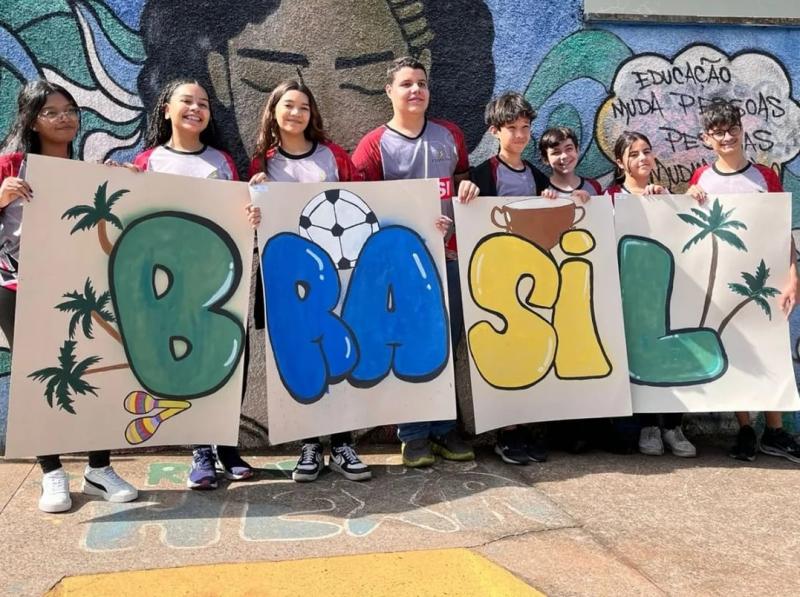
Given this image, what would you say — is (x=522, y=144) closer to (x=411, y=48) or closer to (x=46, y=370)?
(x=411, y=48)

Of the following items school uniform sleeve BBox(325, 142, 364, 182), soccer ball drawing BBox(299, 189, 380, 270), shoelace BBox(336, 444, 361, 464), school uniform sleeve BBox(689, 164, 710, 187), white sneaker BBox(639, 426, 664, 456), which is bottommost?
white sneaker BBox(639, 426, 664, 456)

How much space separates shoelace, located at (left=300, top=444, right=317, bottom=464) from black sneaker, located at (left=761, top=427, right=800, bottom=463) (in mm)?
2611

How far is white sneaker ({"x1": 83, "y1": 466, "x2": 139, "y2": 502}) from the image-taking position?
139 inches

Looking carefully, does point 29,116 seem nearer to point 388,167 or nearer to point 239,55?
point 239,55

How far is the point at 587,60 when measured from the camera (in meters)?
4.84

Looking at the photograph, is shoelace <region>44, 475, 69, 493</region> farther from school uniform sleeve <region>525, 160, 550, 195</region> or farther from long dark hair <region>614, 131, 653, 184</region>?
long dark hair <region>614, 131, 653, 184</region>

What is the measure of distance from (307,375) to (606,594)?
1.72 meters

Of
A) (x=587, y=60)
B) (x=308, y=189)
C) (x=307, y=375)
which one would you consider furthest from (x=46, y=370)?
(x=587, y=60)

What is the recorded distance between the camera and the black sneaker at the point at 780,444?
14.6 feet

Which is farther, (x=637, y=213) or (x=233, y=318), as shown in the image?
(x=637, y=213)

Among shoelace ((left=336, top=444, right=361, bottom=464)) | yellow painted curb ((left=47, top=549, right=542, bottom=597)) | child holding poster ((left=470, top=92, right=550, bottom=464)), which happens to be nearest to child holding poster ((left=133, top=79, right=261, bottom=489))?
shoelace ((left=336, top=444, right=361, bottom=464))

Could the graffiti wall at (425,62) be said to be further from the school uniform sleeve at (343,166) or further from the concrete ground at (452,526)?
the concrete ground at (452,526)

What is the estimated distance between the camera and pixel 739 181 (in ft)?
14.9

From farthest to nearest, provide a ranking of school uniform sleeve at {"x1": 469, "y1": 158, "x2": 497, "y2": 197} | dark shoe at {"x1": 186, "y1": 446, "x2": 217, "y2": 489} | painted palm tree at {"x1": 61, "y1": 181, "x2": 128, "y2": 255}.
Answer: school uniform sleeve at {"x1": 469, "y1": 158, "x2": 497, "y2": 197} < dark shoe at {"x1": 186, "y1": 446, "x2": 217, "y2": 489} < painted palm tree at {"x1": 61, "y1": 181, "x2": 128, "y2": 255}
